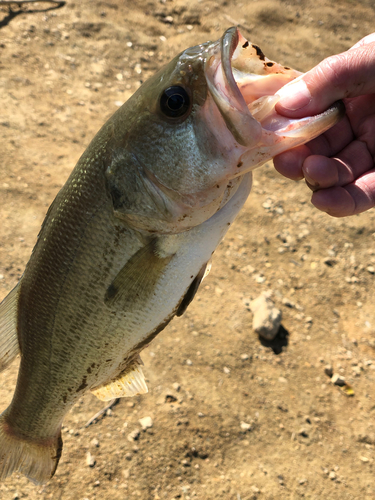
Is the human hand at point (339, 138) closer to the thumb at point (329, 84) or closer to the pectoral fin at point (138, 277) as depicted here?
the thumb at point (329, 84)

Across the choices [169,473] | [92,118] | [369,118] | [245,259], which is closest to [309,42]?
[92,118]

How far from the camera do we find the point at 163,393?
3033 millimetres

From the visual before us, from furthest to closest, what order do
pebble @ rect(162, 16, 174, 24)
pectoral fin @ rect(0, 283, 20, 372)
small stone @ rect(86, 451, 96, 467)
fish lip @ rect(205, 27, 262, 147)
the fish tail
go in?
pebble @ rect(162, 16, 174, 24) < small stone @ rect(86, 451, 96, 467) < the fish tail < pectoral fin @ rect(0, 283, 20, 372) < fish lip @ rect(205, 27, 262, 147)

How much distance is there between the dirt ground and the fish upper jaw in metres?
2.06

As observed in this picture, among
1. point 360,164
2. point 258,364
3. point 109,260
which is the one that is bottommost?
point 258,364

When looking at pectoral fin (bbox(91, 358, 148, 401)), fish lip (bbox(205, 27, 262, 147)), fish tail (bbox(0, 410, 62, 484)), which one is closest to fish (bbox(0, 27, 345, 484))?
fish lip (bbox(205, 27, 262, 147))

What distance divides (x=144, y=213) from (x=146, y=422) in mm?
1870

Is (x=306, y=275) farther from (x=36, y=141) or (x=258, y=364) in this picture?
(x=36, y=141)

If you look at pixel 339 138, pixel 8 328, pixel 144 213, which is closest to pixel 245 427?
pixel 8 328

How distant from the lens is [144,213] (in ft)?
4.93

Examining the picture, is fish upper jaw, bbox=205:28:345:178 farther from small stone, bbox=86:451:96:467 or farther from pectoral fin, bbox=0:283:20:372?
small stone, bbox=86:451:96:467

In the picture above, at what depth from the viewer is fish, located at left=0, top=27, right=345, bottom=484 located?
1.40 metres

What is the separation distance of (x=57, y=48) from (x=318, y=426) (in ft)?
15.9

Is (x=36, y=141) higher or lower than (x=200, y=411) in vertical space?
higher
